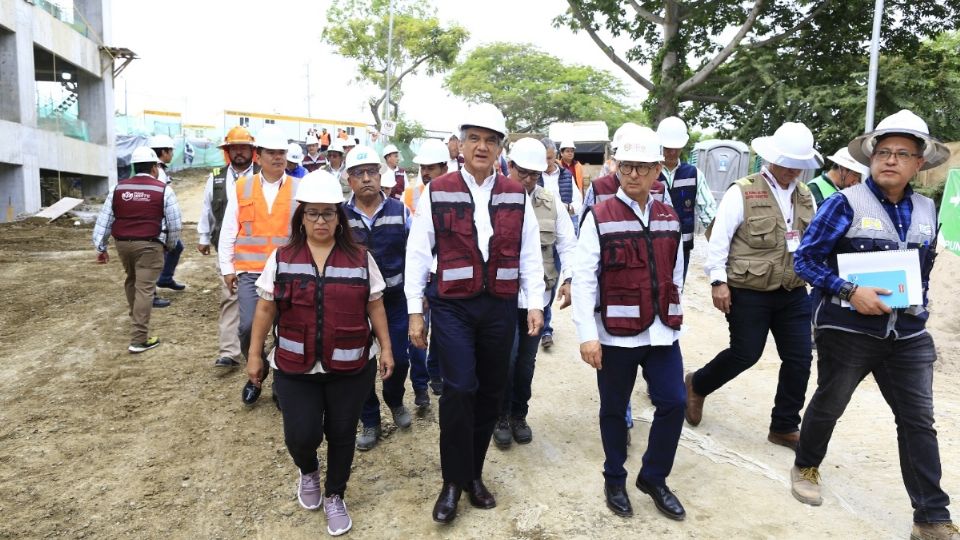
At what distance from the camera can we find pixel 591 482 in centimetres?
361

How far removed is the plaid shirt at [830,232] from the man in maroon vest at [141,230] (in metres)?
5.48

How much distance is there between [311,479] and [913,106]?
13883mm

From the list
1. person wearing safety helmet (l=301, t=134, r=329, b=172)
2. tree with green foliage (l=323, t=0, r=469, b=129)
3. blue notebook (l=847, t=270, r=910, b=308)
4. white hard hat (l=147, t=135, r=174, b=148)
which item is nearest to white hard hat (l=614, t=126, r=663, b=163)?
blue notebook (l=847, t=270, r=910, b=308)

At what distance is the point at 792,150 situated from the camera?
370 centimetres

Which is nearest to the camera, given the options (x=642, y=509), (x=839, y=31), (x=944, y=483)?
(x=642, y=509)

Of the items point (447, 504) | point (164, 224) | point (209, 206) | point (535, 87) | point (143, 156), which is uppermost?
point (535, 87)

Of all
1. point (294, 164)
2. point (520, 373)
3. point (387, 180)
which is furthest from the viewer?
point (294, 164)

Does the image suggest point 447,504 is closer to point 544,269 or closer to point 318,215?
point 318,215

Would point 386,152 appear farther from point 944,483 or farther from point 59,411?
point 944,483

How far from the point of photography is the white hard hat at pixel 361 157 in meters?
4.04

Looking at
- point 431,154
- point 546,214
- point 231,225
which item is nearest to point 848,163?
point 546,214

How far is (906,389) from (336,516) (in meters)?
2.86

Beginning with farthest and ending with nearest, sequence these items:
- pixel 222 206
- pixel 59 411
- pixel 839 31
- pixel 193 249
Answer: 1. pixel 839 31
2. pixel 193 249
3. pixel 222 206
4. pixel 59 411

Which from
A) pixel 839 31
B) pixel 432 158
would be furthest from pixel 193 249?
pixel 839 31
